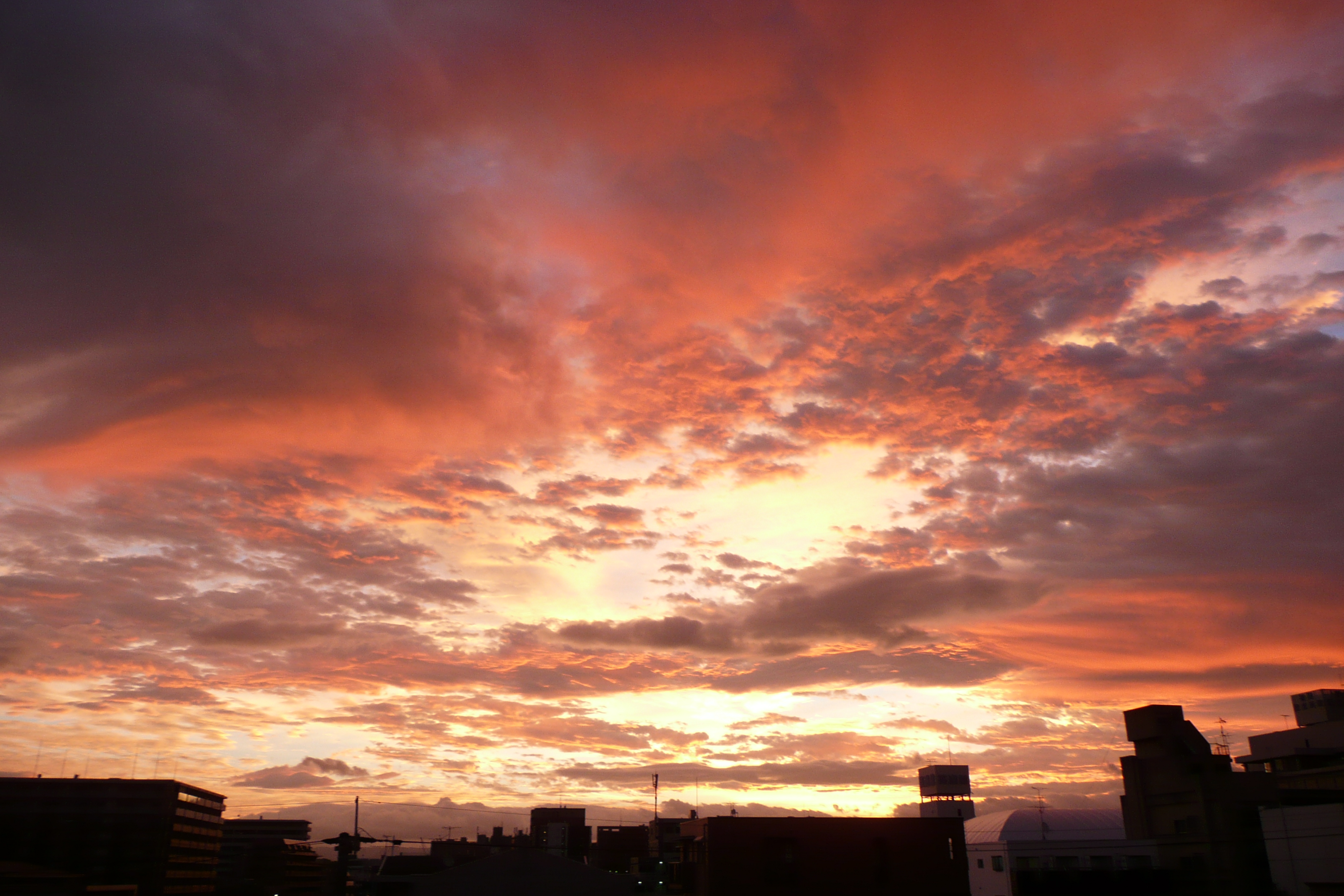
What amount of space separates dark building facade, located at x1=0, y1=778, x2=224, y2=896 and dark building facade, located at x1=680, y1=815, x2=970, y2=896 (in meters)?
94.0

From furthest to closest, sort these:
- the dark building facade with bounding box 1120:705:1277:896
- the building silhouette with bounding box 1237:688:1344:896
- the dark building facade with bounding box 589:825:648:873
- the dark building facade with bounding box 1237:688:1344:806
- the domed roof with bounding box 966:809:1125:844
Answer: the dark building facade with bounding box 589:825:648:873 < the dark building facade with bounding box 1237:688:1344:806 < the domed roof with bounding box 966:809:1125:844 < the dark building facade with bounding box 1120:705:1277:896 < the building silhouette with bounding box 1237:688:1344:896

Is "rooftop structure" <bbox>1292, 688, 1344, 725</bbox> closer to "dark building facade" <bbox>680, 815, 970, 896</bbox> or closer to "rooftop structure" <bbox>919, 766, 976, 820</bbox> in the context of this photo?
"rooftop structure" <bbox>919, 766, 976, 820</bbox>

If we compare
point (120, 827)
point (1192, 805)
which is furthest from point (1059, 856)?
point (120, 827)

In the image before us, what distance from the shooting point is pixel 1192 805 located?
84375 millimetres

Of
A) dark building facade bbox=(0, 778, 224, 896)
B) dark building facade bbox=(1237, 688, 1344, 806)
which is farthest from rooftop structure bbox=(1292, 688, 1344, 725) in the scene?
dark building facade bbox=(0, 778, 224, 896)

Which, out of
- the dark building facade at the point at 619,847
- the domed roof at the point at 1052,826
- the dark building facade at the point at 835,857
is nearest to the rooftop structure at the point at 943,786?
the dark building facade at the point at 619,847

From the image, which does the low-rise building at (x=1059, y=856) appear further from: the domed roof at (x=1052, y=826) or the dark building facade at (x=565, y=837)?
the dark building facade at (x=565, y=837)

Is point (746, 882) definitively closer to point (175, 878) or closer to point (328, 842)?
point (328, 842)

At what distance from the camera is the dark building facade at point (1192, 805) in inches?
3044

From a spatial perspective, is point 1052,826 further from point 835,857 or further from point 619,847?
point 619,847

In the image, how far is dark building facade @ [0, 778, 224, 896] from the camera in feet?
428

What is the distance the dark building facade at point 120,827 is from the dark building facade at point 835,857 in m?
94.0

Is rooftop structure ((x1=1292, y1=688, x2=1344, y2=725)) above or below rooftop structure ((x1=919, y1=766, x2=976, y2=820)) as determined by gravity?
above

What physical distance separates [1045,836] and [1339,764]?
1775 inches
